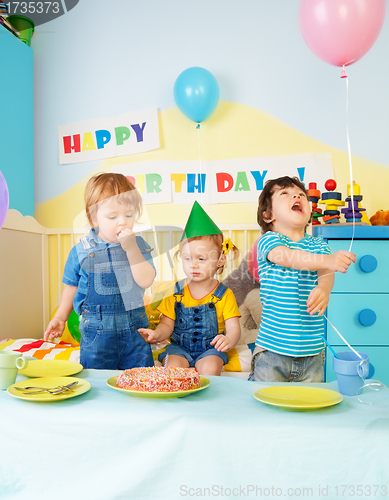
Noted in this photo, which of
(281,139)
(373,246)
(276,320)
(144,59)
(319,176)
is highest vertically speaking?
(144,59)

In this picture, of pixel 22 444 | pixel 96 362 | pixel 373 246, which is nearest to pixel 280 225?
pixel 373 246

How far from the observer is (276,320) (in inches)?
41.4

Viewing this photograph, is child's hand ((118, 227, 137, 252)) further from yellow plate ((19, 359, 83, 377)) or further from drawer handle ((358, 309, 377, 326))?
drawer handle ((358, 309, 377, 326))

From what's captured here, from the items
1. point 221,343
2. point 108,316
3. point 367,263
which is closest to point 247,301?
point 221,343

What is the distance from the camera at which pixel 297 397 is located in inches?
23.8

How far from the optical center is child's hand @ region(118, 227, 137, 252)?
1011mm

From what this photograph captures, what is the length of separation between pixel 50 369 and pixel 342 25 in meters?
1.13

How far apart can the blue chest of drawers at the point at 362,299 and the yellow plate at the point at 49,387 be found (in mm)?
876

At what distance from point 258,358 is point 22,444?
649 millimetres

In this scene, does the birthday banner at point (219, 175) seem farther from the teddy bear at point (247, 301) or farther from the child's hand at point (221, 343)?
the child's hand at point (221, 343)

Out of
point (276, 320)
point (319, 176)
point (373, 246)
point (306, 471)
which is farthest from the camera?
point (319, 176)

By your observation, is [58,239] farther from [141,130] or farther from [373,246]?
[373,246]

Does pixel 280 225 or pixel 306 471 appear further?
pixel 280 225

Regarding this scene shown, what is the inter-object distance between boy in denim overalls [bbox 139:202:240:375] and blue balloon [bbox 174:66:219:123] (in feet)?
1.71
